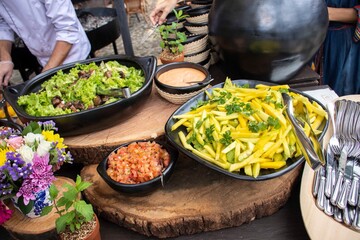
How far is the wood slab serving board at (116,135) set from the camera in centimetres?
161

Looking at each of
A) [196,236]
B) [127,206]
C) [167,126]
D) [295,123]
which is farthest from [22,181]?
[295,123]

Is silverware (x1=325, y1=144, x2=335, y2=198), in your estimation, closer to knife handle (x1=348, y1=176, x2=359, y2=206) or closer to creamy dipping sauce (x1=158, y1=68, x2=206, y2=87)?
knife handle (x1=348, y1=176, x2=359, y2=206)

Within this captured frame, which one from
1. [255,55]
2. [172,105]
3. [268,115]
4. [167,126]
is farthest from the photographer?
[172,105]

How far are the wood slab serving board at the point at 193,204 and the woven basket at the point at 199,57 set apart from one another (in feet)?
3.32

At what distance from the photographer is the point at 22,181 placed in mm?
1136

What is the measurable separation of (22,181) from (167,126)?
68 cm

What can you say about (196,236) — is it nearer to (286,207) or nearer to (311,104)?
(286,207)

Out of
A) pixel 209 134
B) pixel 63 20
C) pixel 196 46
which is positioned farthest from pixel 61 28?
pixel 209 134

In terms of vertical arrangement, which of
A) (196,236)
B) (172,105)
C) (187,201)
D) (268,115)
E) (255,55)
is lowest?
(196,236)

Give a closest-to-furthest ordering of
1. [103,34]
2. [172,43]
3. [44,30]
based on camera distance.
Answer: [172,43], [44,30], [103,34]

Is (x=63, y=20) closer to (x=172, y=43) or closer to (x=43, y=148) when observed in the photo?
(x=172, y=43)

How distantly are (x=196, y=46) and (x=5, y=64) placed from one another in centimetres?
194

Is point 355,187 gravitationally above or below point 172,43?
below

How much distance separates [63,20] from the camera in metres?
2.62
